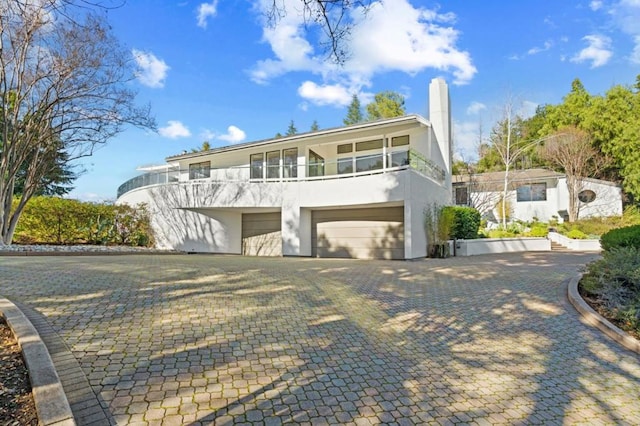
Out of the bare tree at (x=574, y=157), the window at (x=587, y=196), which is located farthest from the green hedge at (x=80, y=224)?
the window at (x=587, y=196)

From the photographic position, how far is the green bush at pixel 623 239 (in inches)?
314

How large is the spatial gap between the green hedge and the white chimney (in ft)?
57.0

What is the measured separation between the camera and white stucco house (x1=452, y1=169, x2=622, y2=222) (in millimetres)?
26000

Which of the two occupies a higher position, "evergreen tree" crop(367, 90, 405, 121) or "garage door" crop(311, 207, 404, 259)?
"evergreen tree" crop(367, 90, 405, 121)

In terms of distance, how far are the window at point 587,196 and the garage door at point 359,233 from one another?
19817 mm

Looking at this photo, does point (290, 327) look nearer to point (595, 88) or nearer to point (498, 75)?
point (498, 75)

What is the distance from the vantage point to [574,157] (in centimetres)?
2589

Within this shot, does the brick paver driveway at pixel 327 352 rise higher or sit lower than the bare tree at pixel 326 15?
lower

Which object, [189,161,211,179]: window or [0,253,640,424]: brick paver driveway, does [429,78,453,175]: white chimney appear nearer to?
[0,253,640,424]: brick paver driveway

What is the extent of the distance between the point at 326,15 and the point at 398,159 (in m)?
11.0

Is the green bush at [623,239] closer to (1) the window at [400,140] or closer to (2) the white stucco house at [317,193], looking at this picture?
(2) the white stucco house at [317,193]

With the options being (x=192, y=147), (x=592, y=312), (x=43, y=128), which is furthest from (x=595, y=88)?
(x=192, y=147)

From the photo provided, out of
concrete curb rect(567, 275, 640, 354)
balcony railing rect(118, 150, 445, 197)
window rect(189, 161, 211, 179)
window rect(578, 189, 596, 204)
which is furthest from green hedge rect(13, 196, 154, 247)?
window rect(578, 189, 596, 204)

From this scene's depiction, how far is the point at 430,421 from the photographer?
2.96m
